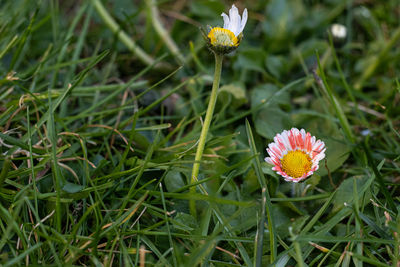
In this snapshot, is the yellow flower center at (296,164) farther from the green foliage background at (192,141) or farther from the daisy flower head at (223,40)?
the daisy flower head at (223,40)

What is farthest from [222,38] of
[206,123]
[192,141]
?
[192,141]

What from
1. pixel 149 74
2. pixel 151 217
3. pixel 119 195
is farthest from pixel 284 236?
pixel 149 74

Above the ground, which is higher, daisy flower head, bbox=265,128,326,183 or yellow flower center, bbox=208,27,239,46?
yellow flower center, bbox=208,27,239,46

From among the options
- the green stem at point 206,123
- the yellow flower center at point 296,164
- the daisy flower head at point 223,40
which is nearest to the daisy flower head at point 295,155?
the yellow flower center at point 296,164

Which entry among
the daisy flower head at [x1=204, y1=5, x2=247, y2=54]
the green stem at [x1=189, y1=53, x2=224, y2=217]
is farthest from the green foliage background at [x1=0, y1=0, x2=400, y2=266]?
the daisy flower head at [x1=204, y1=5, x2=247, y2=54]

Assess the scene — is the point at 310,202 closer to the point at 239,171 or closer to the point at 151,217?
the point at 239,171

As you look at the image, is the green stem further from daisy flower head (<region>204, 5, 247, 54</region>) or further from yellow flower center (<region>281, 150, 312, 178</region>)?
yellow flower center (<region>281, 150, 312, 178</region>)
